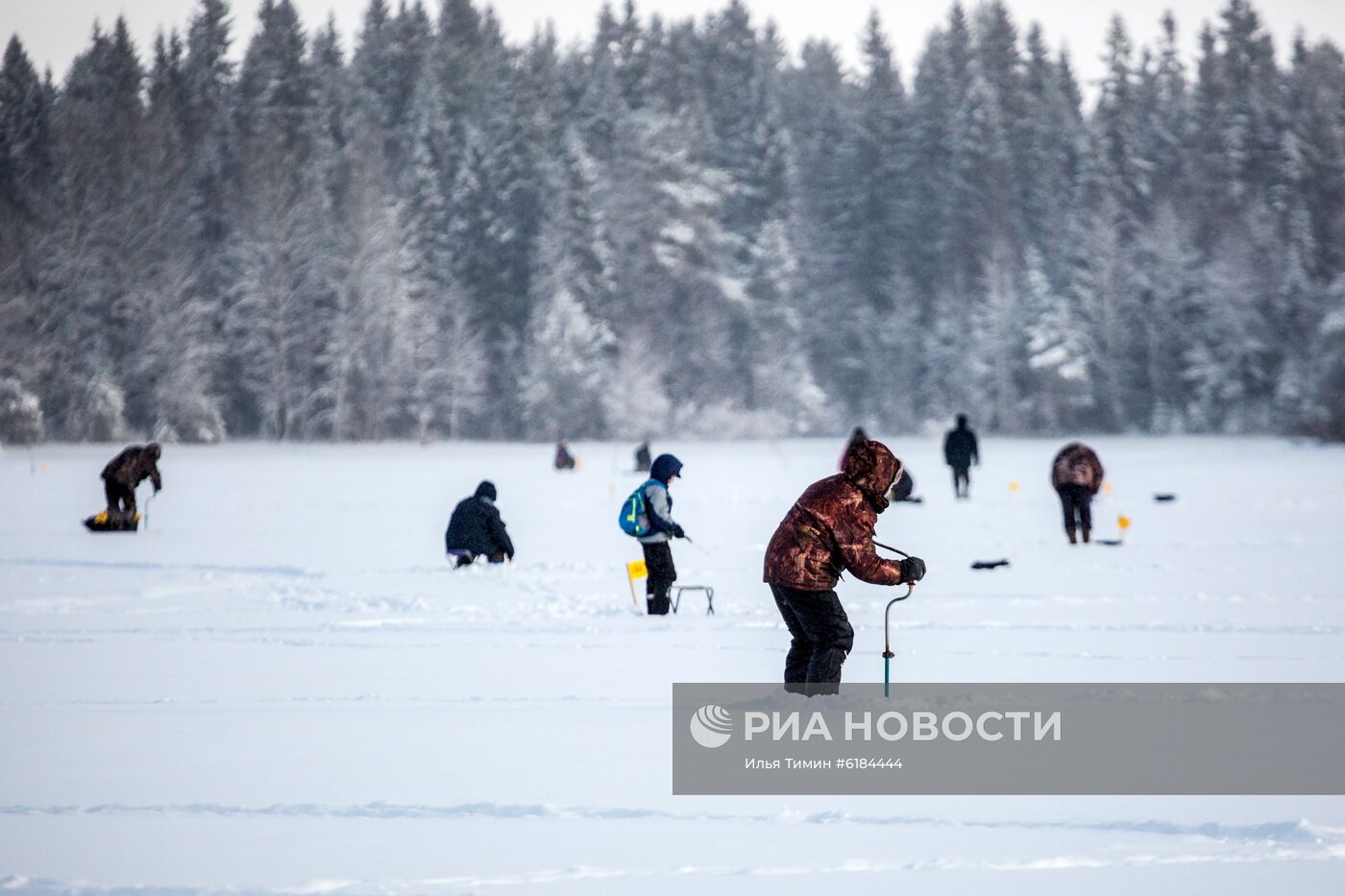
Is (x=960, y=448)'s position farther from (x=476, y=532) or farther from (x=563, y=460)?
(x=563, y=460)

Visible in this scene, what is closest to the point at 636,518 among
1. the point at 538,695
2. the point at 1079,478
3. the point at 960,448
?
the point at 538,695

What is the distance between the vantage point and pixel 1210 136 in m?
63.2

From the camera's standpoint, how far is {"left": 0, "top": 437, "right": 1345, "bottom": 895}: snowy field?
512 centimetres

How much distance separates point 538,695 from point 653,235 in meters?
56.3

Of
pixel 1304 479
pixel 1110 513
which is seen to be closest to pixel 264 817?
pixel 1110 513

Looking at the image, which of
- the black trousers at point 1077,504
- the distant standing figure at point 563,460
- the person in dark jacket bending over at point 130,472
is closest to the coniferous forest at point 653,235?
the distant standing figure at point 563,460

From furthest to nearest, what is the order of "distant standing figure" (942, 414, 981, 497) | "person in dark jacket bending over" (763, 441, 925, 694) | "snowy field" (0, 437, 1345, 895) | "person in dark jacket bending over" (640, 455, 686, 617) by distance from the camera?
1. "distant standing figure" (942, 414, 981, 497)
2. "person in dark jacket bending over" (640, 455, 686, 617)
3. "person in dark jacket bending over" (763, 441, 925, 694)
4. "snowy field" (0, 437, 1345, 895)

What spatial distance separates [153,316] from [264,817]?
50496mm

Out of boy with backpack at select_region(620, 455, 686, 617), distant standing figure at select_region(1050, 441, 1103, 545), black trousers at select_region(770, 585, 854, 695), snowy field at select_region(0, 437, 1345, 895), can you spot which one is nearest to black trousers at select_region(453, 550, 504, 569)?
snowy field at select_region(0, 437, 1345, 895)

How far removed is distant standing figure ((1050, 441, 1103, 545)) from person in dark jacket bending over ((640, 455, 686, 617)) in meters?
6.80

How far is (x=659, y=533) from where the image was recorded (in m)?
11.4

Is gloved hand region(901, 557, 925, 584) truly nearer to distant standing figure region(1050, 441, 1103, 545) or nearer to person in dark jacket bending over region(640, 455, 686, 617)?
person in dark jacket bending over region(640, 455, 686, 617)

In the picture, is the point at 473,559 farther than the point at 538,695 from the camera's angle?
Yes

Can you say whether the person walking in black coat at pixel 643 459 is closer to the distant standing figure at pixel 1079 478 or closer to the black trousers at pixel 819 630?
the distant standing figure at pixel 1079 478
